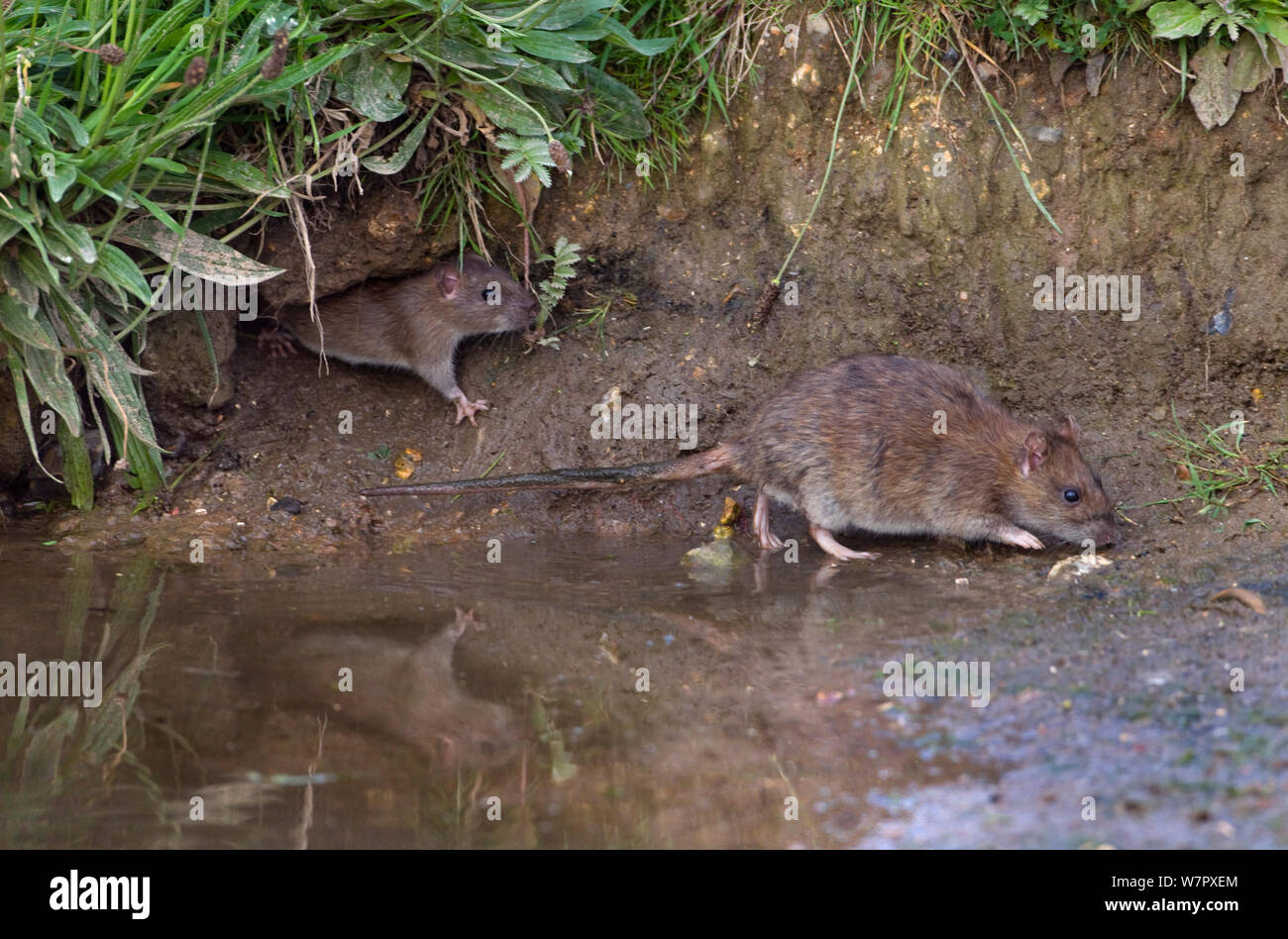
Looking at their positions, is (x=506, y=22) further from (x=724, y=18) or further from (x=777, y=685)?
(x=777, y=685)

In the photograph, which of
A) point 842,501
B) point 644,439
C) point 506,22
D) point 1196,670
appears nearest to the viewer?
point 1196,670

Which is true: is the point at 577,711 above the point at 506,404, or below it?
below

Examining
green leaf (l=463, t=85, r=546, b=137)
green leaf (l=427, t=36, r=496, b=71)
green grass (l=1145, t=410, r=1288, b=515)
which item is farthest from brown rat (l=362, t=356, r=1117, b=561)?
green leaf (l=427, t=36, r=496, b=71)

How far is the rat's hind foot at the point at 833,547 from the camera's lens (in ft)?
18.3

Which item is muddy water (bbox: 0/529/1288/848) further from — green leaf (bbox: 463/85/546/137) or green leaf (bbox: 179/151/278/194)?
green leaf (bbox: 463/85/546/137)

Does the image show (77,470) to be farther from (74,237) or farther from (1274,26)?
(1274,26)

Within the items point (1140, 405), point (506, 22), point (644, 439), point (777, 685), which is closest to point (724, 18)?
point (506, 22)

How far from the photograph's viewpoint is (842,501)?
5637mm

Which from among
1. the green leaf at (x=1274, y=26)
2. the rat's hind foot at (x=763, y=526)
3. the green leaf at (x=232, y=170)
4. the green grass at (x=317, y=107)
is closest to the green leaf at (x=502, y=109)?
the green grass at (x=317, y=107)

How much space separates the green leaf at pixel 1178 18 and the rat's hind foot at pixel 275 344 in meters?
4.33

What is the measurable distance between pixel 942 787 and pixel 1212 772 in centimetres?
67

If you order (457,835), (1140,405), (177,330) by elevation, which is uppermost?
(177,330)

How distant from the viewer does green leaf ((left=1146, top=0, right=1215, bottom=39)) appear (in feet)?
17.4

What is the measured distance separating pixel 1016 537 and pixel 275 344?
3783 mm
